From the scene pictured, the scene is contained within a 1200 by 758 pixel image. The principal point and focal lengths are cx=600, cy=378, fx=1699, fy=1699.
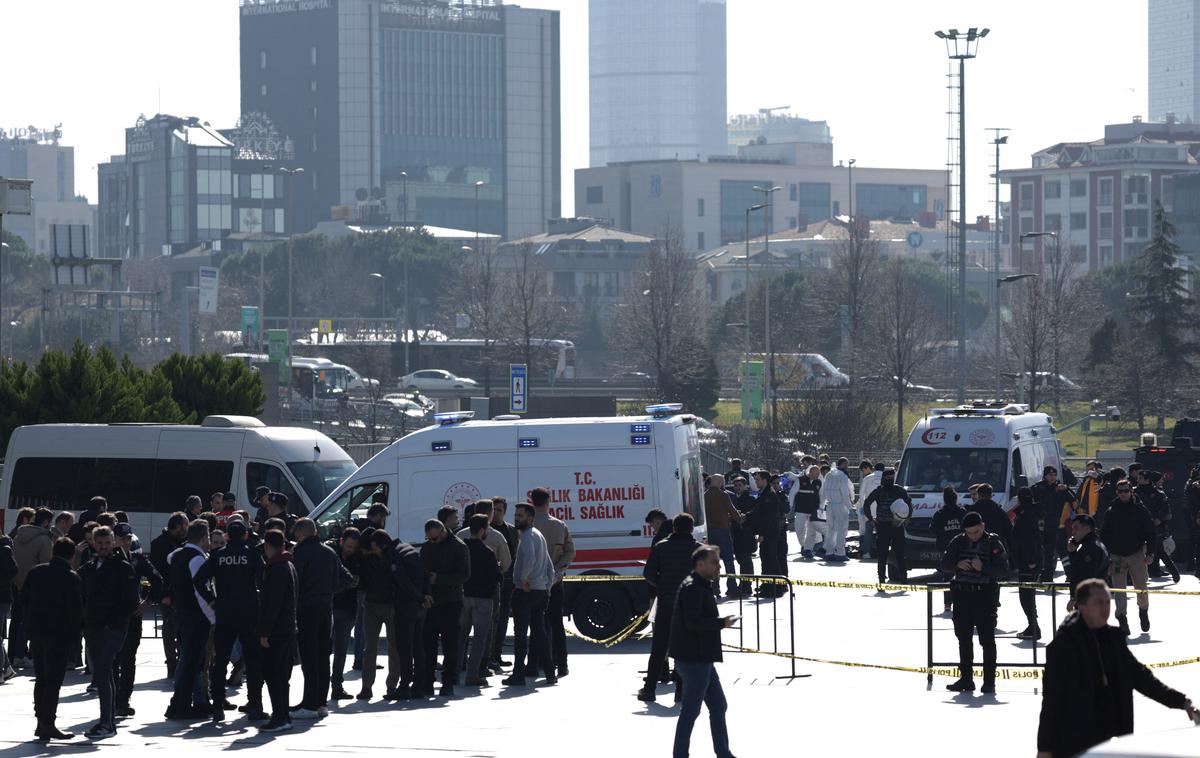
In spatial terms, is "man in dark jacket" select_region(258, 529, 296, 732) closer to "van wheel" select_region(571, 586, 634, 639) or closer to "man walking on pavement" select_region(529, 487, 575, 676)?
"man walking on pavement" select_region(529, 487, 575, 676)

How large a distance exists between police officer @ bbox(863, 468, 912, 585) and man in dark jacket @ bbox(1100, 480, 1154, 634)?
493 cm

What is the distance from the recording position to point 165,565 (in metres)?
15.6

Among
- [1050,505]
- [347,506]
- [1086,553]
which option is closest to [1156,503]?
[1050,505]

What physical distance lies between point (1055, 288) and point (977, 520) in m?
62.4

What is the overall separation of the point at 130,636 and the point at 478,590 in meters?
3.12

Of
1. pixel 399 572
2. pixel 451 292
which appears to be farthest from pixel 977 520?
pixel 451 292

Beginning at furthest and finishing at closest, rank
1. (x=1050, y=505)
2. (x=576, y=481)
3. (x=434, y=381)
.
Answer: (x=434, y=381)
(x=1050, y=505)
(x=576, y=481)

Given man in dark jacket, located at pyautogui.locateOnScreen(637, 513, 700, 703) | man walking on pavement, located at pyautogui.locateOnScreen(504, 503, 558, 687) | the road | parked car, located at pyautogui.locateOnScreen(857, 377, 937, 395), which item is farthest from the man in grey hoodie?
parked car, located at pyautogui.locateOnScreen(857, 377, 937, 395)

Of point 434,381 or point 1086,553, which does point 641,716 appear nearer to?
point 1086,553

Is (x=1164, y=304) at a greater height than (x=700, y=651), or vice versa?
(x=1164, y=304)

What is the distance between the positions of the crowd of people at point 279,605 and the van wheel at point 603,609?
1.77 meters

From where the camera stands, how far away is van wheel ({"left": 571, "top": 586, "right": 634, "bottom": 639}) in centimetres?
1867

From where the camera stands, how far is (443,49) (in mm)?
198125

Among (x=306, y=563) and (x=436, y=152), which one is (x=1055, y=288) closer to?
(x=306, y=563)
